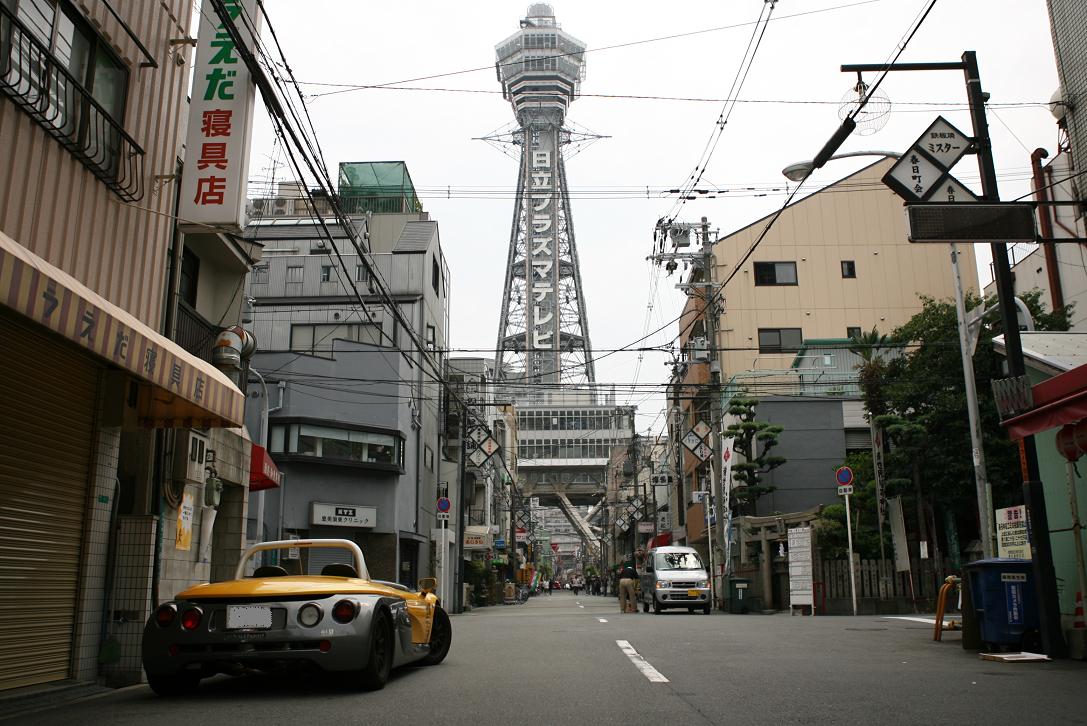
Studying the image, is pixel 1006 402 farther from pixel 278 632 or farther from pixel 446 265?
pixel 446 265

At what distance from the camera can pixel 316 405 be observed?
114 feet

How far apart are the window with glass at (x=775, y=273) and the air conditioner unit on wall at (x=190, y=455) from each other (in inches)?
1371

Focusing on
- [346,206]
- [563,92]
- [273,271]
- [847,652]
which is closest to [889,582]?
[847,652]

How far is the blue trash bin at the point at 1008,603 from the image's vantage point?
1081cm

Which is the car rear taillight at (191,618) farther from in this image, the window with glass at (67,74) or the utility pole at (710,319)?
the utility pole at (710,319)

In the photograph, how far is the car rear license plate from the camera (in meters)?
7.65

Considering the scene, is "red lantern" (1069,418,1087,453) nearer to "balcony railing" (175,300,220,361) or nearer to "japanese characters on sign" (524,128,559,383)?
"balcony railing" (175,300,220,361)

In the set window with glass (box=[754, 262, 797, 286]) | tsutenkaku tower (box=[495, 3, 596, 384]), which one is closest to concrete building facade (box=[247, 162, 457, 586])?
window with glass (box=[754, 262, 797, 286])

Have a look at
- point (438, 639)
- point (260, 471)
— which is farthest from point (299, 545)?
point (260, 471)

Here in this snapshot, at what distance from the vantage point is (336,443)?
1372 inches

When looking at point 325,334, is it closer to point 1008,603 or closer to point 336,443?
point 336,443

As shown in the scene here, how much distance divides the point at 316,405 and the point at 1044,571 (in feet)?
91.1

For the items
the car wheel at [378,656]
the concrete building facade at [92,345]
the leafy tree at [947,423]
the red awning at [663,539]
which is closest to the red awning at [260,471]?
the concrete building facade at [92,345]

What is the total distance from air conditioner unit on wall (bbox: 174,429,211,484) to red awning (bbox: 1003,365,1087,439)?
9877 millimetres
